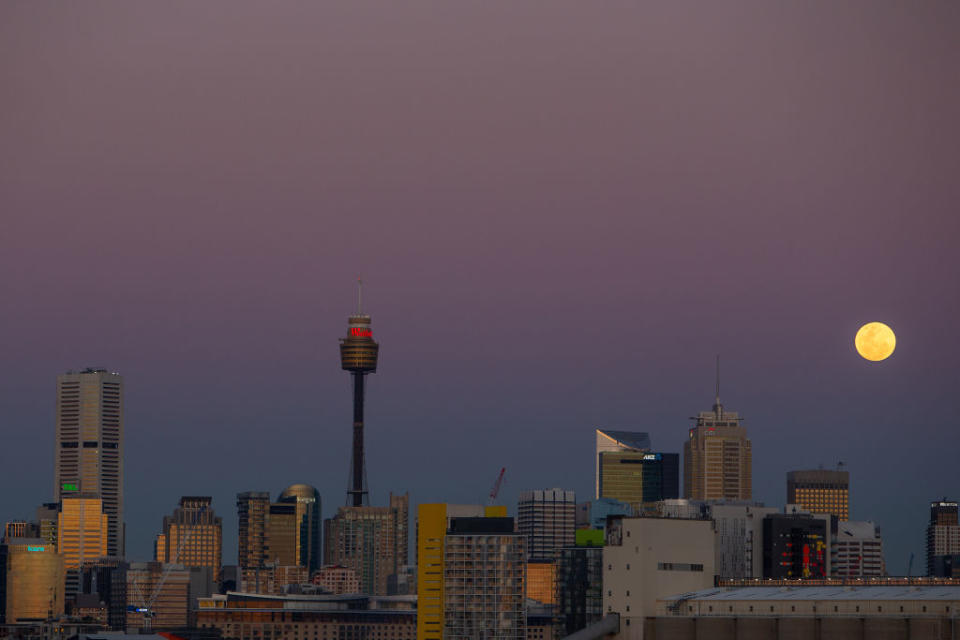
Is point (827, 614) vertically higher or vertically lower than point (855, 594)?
lower

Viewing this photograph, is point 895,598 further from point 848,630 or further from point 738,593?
point 738,593

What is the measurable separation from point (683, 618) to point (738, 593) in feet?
20.4

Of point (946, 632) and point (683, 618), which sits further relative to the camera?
point (683, 618)

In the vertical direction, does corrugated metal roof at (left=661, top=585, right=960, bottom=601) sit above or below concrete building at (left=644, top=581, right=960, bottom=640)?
above

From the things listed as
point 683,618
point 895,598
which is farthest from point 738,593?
point 895,598

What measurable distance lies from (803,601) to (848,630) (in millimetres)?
9384

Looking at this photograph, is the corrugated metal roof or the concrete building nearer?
the concrete building

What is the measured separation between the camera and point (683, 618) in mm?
198500

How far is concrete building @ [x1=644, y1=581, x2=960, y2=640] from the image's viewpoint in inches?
6983

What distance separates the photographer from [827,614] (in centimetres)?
18375

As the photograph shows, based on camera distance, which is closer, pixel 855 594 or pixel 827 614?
pixel 827 614

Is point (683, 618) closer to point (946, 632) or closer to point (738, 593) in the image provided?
point (738, 593)

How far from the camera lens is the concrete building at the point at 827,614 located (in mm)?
177375

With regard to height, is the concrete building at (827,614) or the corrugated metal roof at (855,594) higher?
the corrugated metal roof at (855,594)
